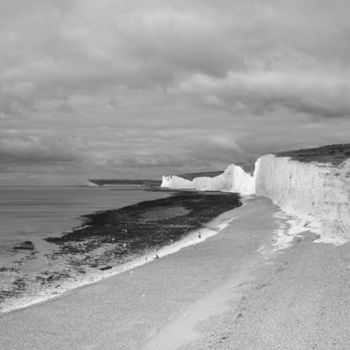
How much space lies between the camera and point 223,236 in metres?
24.2

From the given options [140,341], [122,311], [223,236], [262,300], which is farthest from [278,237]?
[140,341]

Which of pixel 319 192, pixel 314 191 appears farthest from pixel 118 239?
pixel 314 191

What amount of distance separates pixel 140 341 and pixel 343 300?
509 centimetres

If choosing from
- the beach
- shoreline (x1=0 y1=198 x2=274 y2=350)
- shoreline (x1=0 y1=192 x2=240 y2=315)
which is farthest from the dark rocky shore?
the beach

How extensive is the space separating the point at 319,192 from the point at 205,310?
1971 cm

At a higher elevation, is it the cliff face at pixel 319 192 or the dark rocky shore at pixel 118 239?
the cliff face at pixel 319 192

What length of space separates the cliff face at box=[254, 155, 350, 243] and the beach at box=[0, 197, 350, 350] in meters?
2.83

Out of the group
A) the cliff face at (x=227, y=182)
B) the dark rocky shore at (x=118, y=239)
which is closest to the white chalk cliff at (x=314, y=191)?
the dark rocky shore at (x=118, y=239)

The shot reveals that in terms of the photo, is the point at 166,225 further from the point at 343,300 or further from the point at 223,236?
the point at 343,300

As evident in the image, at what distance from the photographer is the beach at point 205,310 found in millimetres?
8453

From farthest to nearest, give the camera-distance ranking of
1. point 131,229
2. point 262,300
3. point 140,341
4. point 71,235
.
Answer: point 131,229
point 71,235
point 262,300
point 140,341

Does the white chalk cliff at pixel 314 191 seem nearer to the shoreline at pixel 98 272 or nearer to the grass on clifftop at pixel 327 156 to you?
the grass on clifftop at pixel 327 156

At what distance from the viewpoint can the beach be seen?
8453 millimetres

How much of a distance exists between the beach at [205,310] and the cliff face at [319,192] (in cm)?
283
